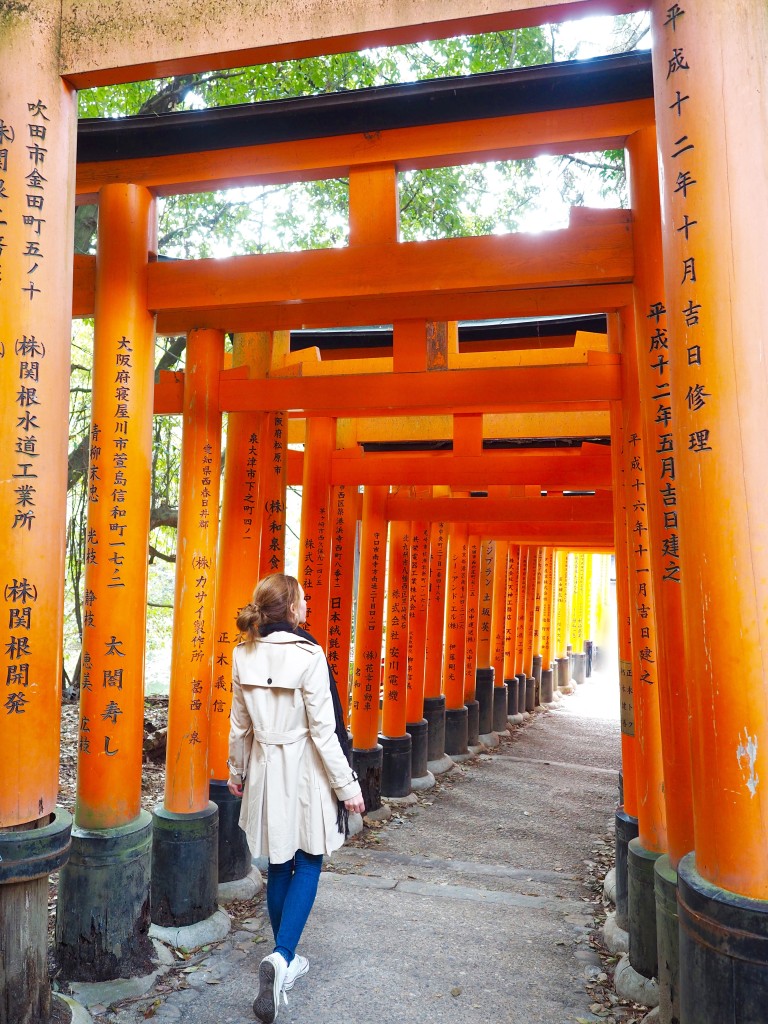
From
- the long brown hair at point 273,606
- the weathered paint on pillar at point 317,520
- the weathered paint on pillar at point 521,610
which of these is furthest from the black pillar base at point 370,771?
the weathered paint on pillar at point 521,610

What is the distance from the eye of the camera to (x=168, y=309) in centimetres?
379

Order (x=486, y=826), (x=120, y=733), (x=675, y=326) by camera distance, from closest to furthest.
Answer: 1. (x=675, y=326)
2. (x=120, y=733)
3. (x=486, y=826)

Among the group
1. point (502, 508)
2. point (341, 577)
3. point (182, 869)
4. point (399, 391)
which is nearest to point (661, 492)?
point (399, 391)

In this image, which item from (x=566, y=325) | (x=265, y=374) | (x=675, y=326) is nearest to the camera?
(x=675, y=326)

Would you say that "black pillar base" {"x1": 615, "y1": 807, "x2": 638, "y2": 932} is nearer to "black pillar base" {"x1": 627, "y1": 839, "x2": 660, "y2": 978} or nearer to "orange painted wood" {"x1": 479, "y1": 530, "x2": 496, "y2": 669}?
"black pillar base" {"x1": 627, "y1": 839, "x2": 660, "y2": 978}

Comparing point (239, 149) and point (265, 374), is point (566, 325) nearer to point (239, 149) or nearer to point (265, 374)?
point (265, 374)

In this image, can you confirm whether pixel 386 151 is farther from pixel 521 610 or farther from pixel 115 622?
pixel 521 610

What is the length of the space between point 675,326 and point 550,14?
44.1 inches

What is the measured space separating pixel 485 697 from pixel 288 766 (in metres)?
9.90

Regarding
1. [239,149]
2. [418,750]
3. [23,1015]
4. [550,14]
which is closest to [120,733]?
[23,1015]

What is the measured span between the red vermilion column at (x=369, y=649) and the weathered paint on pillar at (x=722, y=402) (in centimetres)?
530

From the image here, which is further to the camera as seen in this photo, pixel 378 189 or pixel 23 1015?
pixel 378 189

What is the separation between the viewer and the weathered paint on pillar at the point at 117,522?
3.51 meters

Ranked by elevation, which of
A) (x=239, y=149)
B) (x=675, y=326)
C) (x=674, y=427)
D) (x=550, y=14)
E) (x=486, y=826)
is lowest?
(x=486, y=826)
